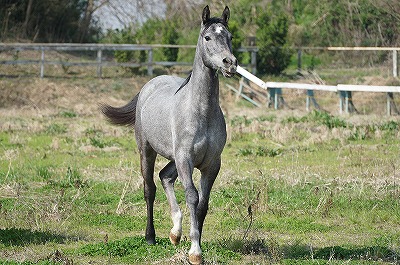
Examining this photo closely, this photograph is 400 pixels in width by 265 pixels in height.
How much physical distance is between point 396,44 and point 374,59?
2.08 metres

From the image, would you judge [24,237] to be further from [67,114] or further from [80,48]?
[80,48]

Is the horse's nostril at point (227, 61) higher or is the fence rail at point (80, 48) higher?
the fence rail at point (80, 48)

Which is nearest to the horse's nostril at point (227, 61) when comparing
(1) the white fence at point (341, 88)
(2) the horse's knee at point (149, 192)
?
(2) the horse's knee at point (149, 192)

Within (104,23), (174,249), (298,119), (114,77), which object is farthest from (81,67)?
(174,249)

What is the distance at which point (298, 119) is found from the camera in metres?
22.8

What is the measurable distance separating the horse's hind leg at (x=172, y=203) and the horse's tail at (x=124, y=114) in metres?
1.50

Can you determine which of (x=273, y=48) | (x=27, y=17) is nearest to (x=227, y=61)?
(x=273, y=48)

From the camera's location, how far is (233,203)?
38.2 feet

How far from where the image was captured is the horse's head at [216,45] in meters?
8.14

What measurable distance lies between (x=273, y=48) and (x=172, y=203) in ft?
82.8

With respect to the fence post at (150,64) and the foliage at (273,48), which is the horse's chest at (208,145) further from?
the foliage at (273,48)

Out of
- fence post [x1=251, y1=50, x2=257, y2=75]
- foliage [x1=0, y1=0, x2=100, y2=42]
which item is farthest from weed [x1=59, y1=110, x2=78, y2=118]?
foliage [x1=0, y1=0, x2=100, y2=42]

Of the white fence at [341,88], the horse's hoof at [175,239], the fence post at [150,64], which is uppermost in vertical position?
the fence post at [150,64]

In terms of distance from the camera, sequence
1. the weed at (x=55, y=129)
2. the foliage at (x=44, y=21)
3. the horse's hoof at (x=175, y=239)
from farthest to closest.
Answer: the foliage at (x=44, y=21) → the weed at (x=55, y=129) → the horse's hoof at (x=175, y=239)
